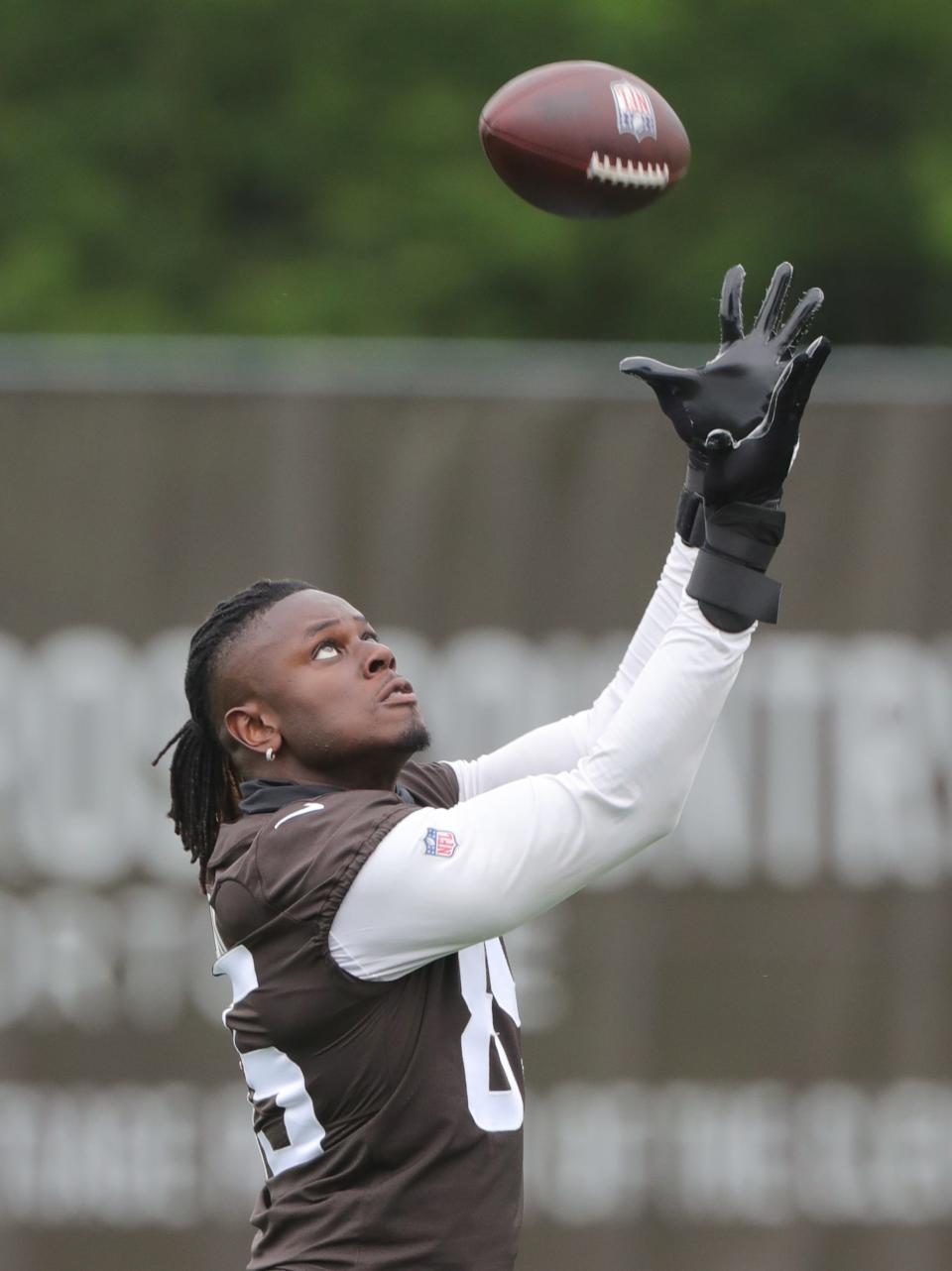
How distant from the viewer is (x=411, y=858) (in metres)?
2.86

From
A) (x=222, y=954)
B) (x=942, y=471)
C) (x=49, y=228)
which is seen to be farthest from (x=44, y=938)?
(x=49, y=228)

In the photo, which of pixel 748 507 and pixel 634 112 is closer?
pixel 748 507

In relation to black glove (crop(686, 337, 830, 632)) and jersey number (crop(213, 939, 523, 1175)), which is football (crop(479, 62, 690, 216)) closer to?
black glove (crop(686, 337, 830, 632))

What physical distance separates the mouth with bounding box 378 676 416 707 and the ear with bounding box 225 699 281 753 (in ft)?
0.62

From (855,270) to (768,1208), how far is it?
444cm

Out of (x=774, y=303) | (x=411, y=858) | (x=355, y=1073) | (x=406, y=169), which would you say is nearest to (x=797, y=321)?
(x=774, y=303)

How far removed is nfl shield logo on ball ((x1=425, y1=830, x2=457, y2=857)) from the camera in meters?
2.86

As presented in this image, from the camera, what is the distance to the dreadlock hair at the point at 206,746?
3297mm

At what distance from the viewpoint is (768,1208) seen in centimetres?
563

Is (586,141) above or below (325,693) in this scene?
above

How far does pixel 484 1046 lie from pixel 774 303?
4.11ft

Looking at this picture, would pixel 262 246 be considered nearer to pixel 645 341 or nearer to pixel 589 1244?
pixel 645 341

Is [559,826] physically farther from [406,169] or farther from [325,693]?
[406,169]

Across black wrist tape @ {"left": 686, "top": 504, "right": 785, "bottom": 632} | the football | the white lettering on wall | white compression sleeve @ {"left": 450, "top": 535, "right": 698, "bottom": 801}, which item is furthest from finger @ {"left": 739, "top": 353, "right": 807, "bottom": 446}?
the white lettering on wall
